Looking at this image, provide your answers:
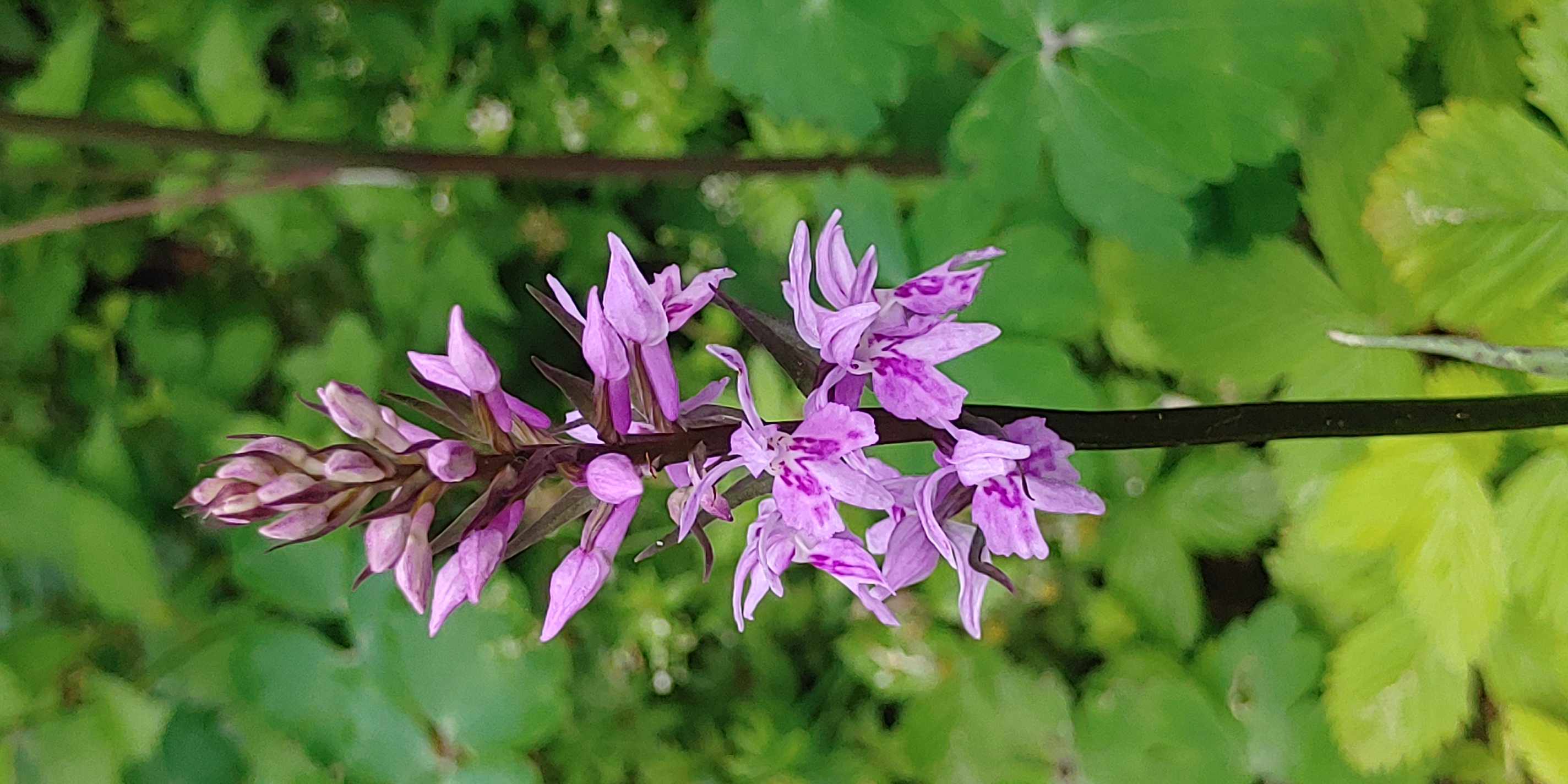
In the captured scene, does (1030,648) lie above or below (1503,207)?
below

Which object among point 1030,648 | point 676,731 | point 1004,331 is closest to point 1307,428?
point 1004,331

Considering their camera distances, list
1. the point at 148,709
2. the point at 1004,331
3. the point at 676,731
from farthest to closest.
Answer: the point at 676,731
the point at 148,709
the point at 1004,331

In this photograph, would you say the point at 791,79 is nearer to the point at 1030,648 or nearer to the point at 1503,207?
the point at 1503,207

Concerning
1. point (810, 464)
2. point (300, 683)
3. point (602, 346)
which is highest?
point (602, 346)

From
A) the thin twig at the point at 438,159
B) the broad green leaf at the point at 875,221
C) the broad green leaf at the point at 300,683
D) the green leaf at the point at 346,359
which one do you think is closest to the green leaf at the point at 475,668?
the broad green leaf at the point at 300,683

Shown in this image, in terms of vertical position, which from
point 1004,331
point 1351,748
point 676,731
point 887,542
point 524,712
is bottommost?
point 676,731

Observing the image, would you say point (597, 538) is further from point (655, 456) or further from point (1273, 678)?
point (1273, 678)

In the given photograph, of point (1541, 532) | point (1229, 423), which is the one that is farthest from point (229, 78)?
point (1541, 532)
